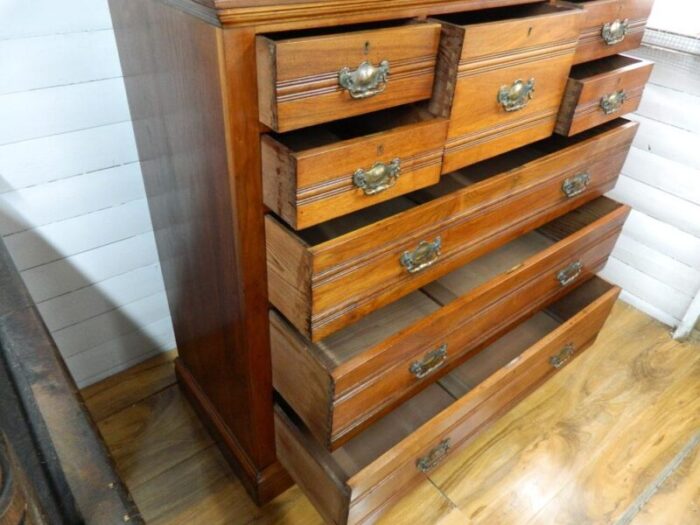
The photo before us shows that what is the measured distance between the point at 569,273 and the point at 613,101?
1.23 ft

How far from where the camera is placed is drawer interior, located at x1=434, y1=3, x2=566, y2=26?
2.87ft

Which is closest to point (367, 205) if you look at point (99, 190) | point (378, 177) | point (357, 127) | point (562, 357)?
point (378, 177)

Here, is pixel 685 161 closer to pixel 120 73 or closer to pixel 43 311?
pixel 120 73

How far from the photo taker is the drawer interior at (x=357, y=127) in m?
0.76

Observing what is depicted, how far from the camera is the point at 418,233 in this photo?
2.74ft

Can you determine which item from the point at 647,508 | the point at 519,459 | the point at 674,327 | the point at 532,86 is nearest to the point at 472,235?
the point at 532,86

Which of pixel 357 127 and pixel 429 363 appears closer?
pixel 357 127

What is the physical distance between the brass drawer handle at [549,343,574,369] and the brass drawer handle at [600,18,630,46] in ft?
2.14

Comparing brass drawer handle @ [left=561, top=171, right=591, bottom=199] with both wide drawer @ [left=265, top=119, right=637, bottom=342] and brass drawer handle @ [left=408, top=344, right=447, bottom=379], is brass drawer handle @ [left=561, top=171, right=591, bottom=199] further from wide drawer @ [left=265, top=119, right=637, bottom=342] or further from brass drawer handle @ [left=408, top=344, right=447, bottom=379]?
brass drawer handle @ [left=408, top=344, right=447, bottom=379]

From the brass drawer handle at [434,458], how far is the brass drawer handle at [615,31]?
781mm

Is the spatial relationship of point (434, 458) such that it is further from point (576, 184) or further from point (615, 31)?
point (615, 31)

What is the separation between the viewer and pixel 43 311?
1.17 metres

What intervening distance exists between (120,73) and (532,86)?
0.73 meters

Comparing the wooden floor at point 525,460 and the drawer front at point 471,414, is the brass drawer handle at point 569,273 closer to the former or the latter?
the drawer front at point 471,414
